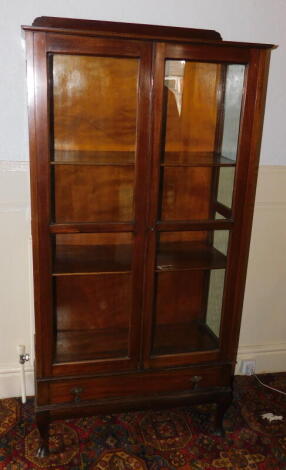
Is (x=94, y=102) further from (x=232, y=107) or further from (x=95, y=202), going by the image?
(x=232, y=107)

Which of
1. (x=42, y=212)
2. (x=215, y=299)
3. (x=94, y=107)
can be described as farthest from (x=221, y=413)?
(x=94, y=107)

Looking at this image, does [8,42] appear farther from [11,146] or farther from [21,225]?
[21,225]

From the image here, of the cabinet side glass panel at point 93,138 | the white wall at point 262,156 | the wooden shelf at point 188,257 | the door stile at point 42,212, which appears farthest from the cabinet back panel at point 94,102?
the wooden shelf at point 188,257

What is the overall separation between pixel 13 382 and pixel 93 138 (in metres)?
1.24

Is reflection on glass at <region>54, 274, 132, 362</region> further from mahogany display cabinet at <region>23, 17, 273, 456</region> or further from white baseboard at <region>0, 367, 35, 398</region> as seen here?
white baseboard at <region>0, 367, 35, 398</region>

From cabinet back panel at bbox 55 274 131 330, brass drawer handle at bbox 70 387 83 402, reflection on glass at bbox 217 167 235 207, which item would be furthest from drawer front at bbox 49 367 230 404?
reflection on glass at bbox 217 167 235 207

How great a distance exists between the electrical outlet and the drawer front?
54 cm

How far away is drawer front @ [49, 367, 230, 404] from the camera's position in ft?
5.71

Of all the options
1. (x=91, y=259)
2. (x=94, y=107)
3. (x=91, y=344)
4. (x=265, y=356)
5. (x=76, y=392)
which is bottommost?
(x=265, y=356)

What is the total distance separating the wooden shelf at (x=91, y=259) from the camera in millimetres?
1671

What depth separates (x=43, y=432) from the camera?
178 cm

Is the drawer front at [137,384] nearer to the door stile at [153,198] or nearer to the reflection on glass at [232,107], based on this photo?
the door stile at [153,198]

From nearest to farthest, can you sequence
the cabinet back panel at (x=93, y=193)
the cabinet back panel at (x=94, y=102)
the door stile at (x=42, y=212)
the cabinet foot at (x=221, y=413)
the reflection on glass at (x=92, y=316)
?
1. the door stile at (x=42, y=212)
2. the cabinet back panel at (x=94, y=102)
3. the cabinet back panel at (x=93, y=193)
4. the reflection on glass at (x=92, y=316)
5. the cabinet foot at (x=221, y=413)

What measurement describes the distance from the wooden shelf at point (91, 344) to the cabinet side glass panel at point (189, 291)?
0.46 feet
